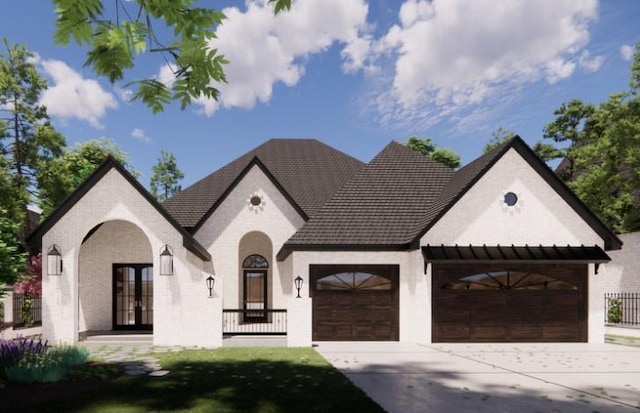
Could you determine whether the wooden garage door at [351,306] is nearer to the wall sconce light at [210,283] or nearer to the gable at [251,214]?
the wall sconce light at [210,283]

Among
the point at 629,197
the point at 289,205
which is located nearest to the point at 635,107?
the point at 629,197

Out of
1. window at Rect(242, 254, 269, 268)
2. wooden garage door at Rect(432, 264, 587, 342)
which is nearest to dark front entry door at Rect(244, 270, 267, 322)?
window at Rect(242, 254, 269, 268)

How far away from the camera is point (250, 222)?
21.8 metres

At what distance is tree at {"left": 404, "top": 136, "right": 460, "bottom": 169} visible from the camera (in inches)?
1671

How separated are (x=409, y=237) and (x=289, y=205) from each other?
23.0 feet

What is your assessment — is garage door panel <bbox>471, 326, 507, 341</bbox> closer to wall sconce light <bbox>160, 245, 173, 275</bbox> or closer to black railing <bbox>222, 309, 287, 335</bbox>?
black railing <bbox>222, 309, 287, 335</bbox>

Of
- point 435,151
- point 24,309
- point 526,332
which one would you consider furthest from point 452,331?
point 435,151

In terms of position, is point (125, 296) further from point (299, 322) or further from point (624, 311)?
point (624, 311)

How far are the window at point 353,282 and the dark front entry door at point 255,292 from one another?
6794 mm

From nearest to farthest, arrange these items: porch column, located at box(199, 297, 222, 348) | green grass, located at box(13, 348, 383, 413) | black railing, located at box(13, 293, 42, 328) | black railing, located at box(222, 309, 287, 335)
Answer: green grass, located at box(13, 348, 383, 413), porch column, located at box(199, 297, 222, 348), black railing, located at box(222, 309, 287, 335), black railing, located at box(13, 293, 42, 328)

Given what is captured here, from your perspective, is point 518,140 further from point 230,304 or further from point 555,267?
point 230,304

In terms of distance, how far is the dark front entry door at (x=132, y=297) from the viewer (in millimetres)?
19375

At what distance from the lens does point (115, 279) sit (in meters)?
19.5

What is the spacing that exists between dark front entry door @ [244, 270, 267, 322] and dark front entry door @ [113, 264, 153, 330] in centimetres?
490
